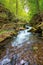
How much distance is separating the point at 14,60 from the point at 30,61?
0.84 meters

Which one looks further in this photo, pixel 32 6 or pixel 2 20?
pixel 32 6

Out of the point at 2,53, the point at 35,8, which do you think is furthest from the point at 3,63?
the point at 35,8

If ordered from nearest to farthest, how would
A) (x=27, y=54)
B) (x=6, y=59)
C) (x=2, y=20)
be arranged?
(x=6, y=59)
(x=27, y=54)
(x=2, y=20)

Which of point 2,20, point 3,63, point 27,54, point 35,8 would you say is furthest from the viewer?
point 35,8

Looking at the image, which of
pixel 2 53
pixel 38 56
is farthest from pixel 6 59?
pixel 38 56

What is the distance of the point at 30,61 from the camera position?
6230mm

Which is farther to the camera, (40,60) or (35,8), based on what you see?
(35,8)

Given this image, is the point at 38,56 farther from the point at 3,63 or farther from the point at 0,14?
the point at 0,14

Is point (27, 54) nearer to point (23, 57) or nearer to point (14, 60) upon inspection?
point (23, 57)

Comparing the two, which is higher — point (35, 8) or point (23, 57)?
point (35, 8)

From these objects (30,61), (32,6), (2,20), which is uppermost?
(32,6)

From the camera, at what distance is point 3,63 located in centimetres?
615

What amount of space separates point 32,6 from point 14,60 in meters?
17.6

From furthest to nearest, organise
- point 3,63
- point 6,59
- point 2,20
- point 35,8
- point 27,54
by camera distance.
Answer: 1. point 35,8
2. point 2,20
3. point 27,54
4. point 6,59
5. point 3,63
